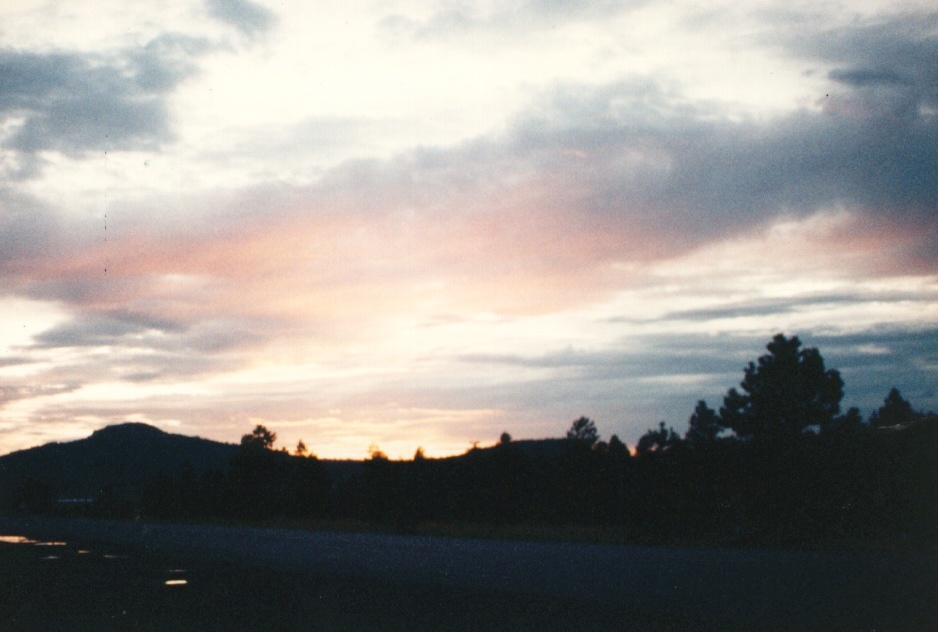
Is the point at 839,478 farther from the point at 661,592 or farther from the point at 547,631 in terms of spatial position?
the point at 547,631

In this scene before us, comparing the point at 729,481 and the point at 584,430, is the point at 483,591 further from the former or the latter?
the point at 584,430

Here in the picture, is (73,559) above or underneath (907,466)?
underneath

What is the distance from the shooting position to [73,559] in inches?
1328

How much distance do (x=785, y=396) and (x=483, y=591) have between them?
54733 mm

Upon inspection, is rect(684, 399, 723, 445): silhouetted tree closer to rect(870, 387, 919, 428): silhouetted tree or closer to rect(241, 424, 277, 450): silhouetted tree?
rect(870, 387, 919, 428): silhouetted tree

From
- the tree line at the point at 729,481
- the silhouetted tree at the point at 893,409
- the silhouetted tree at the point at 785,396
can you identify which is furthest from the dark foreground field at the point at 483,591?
the silhouetted tree at the point at 893,409

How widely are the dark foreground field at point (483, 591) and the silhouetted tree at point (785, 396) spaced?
44.2 metres

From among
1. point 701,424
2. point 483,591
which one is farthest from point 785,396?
point 483,591

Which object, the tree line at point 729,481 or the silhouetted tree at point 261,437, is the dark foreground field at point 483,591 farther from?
the silhouetted tree at point 261,437

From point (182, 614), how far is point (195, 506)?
105 metres

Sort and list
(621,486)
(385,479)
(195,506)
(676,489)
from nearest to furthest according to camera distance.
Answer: (676,489)
(621,486)
(385,479)
(195,506)

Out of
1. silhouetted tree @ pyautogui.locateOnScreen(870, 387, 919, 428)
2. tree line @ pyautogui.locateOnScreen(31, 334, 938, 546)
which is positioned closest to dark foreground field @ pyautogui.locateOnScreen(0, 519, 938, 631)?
tree line @ pyautogui.locateOnScreen(31, 334, 938, 546)

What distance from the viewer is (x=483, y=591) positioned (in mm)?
19406

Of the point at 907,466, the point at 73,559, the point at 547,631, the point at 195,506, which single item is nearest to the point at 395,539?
the point at 73,559
